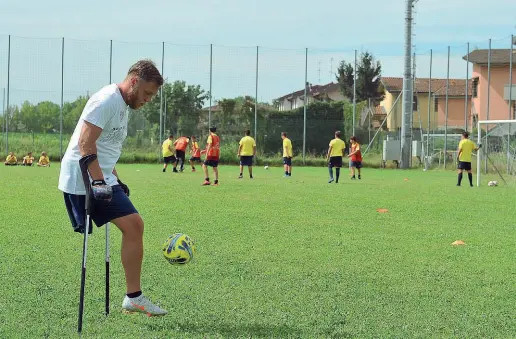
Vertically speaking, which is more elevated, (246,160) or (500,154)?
(500,154)

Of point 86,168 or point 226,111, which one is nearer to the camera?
point 86,168

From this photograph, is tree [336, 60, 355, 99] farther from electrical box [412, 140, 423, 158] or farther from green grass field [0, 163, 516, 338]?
green grass field [0, 163, 516, 338]

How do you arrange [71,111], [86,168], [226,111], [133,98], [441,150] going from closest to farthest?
[86,168]
[133,98]
[441,150]
[71,111]
[226,111]

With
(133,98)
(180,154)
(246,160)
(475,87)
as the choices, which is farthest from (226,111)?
(133,98)

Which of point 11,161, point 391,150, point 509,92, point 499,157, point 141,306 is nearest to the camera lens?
point 141,306

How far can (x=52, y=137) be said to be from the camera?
1671 inches

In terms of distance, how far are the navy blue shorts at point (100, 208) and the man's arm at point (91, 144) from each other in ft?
0.94

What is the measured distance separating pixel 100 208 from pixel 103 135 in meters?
0.54

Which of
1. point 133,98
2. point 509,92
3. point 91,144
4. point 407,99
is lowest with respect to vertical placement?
point 91,144

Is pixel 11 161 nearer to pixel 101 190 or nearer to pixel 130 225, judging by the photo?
pixel 130 225

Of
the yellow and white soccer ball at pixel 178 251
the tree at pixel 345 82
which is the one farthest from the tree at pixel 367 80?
the yellow and white soccer ball at pixel 178 251

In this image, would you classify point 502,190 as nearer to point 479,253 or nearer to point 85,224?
point 479,253

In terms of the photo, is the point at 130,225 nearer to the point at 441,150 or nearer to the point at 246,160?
the point at 246,160

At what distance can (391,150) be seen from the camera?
131ft
